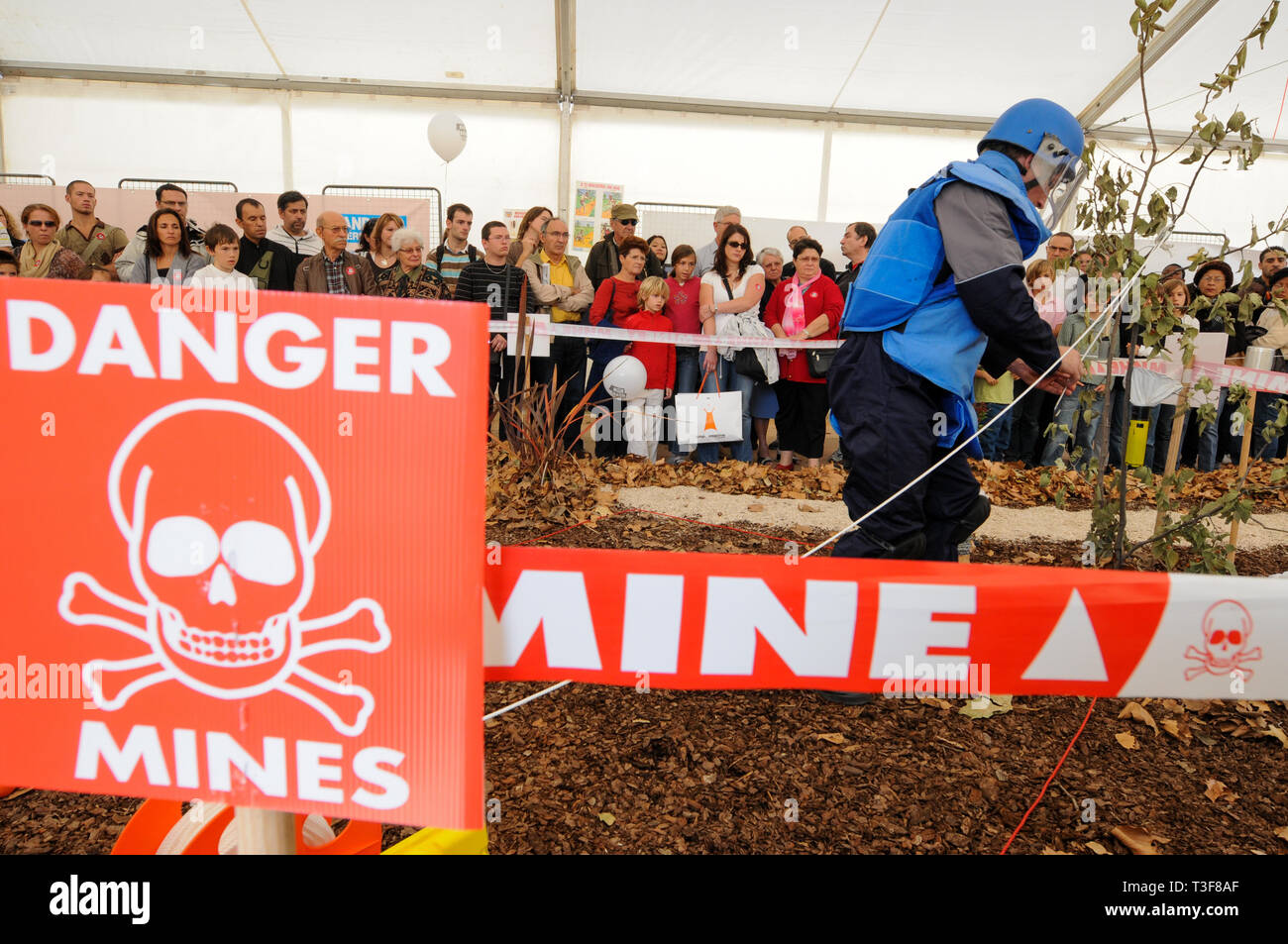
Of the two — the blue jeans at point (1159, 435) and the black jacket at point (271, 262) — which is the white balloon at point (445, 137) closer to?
the black jacket at point (271, 262)

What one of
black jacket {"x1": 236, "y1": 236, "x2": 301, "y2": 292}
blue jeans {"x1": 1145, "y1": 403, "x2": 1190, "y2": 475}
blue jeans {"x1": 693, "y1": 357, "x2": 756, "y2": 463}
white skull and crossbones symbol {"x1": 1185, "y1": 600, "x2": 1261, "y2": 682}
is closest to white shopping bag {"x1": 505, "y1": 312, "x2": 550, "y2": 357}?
blue jeans {"x1": 693, "y1": 357, "x2": 756, "y2": 463}

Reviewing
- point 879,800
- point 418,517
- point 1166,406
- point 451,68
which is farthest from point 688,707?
point 451,68

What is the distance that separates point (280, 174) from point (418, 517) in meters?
11.0

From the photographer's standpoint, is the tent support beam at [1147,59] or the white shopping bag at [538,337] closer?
the white shopping bag at [538,337]

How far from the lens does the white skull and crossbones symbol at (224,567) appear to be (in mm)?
1273

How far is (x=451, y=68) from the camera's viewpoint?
995 cm

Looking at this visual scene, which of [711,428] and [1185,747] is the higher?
[711,428]

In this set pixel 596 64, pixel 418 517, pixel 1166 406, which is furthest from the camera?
pixel 596 64

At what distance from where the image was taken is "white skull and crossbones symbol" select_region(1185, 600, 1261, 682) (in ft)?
5.34

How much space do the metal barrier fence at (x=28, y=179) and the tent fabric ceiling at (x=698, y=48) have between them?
4.43ft

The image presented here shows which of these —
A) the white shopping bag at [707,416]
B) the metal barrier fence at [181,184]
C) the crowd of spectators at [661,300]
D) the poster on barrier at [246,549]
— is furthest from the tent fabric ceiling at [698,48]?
the poster on barrier at [246,549]

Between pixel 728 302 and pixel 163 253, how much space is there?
14.0 feet

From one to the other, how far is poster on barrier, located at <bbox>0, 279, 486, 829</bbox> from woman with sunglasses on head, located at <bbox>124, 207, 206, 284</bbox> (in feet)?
16.9
